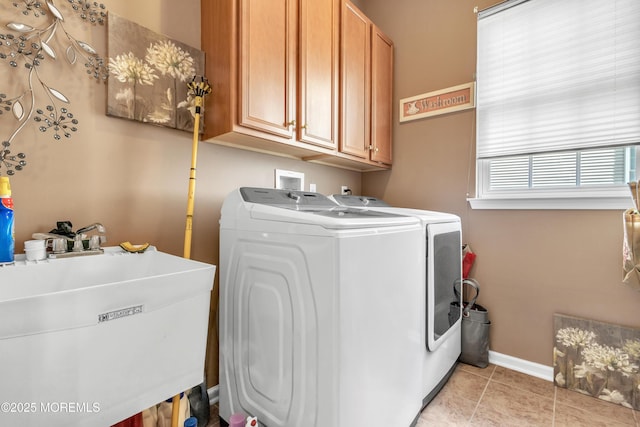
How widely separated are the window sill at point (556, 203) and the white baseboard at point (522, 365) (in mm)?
1046

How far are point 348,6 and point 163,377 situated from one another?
2337 millimetres

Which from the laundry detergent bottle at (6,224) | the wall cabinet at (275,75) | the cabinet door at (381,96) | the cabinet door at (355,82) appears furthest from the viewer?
the cabinet door at (381,96)

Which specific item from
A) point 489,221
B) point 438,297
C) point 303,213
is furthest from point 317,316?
point 489,221

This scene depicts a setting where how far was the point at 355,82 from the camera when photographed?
6.81 feet

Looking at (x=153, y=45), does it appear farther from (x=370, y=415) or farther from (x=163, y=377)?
(x=370, y=415)

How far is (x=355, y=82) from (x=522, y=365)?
2.30 meters

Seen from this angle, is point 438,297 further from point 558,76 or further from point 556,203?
point 558,76

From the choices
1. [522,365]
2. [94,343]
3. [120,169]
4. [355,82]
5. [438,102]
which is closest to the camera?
[94,343]

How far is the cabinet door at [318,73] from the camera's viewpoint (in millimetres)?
1669

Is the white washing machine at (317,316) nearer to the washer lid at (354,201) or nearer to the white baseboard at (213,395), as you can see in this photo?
the white baseboard at (213,395)

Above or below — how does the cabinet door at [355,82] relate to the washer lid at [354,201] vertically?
above

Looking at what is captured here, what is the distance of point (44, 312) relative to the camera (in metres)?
0.60

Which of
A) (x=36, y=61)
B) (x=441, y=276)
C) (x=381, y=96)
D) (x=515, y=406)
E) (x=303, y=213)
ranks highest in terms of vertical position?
(x=381, y=96)

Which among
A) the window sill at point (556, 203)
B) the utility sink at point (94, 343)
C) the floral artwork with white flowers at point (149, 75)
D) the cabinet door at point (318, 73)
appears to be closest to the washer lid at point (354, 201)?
the cabinet door at point (318, 73)
